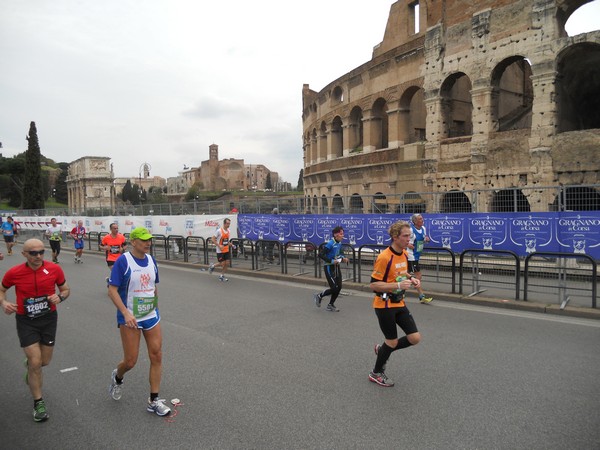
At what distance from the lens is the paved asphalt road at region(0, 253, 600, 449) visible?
13.1ft

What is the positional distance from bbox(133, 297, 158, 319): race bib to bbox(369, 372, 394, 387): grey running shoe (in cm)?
269

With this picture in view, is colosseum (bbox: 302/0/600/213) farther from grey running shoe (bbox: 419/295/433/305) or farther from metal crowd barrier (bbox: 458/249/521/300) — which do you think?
grey running shoe (bbox: 419/295/433/305)

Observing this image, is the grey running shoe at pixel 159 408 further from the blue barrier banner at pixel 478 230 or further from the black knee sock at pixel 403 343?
the blue barrier banner at pixel 478 230

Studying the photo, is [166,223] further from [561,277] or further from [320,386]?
[320,386]

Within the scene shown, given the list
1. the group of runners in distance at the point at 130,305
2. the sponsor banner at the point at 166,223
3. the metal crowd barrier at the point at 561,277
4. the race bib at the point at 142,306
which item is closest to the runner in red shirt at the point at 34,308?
the group of runners in distance at the point at 130,305

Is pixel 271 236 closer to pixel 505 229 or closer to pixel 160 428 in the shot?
pixel 505 229

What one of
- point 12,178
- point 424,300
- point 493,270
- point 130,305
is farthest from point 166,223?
point 12,178

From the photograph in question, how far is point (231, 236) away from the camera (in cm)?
1723

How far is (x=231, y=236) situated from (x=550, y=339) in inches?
487

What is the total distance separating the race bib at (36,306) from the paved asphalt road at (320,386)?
104cm

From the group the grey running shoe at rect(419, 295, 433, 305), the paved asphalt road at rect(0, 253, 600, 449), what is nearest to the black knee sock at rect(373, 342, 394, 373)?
the paved asphalt road at rect(0, 253, 600, 449)

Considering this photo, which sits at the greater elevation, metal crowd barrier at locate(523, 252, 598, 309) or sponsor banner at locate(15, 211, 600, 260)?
sponsor banner at locate(15, 211, 600, 260)

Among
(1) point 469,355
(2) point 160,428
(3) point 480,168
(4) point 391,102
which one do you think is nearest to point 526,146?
Answer: (3) point 480,168

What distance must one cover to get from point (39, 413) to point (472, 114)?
19.1 metres
